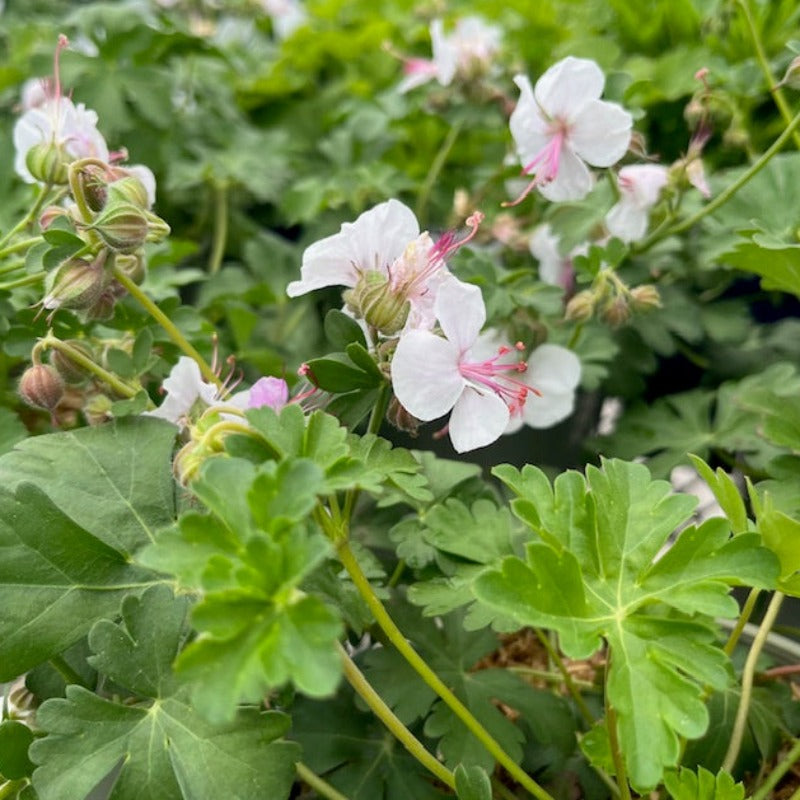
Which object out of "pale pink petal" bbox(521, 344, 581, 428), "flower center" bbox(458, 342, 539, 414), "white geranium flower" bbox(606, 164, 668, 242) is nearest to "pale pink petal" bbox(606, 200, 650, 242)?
"white geranium flower" bbox(606, 164, 668, 242)

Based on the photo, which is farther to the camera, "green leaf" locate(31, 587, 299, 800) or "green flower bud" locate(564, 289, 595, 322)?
"green flower bud" locate(564, 289, 595, 322)

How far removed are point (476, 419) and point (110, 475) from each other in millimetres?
257

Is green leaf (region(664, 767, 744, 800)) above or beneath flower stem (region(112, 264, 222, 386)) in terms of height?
beneath

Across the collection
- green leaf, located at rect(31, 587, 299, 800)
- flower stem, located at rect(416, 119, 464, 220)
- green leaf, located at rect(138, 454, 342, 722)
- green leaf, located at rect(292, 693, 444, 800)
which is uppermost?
green leaf, located at rect(138, 454, 342, 722)

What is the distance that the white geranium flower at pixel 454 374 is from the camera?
58 centimetres

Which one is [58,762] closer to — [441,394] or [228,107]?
[441,394]

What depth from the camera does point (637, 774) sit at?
0.49 metres

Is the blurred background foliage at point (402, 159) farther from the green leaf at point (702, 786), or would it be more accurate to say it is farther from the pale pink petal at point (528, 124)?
the green leaf at point (702, 786)

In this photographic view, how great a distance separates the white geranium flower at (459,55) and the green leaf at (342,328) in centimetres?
66

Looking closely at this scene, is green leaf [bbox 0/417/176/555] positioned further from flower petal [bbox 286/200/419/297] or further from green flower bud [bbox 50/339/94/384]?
flower petal [bbox 286/200/419/297]

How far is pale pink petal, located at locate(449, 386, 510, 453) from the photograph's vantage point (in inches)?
24.3

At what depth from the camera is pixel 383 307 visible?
62 centimetres

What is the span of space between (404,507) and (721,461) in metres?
0.44

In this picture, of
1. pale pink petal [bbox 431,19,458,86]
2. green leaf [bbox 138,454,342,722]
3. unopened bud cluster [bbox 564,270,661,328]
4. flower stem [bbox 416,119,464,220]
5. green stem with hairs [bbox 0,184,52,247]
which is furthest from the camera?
flower stem [bbox 416,119,464,220]
